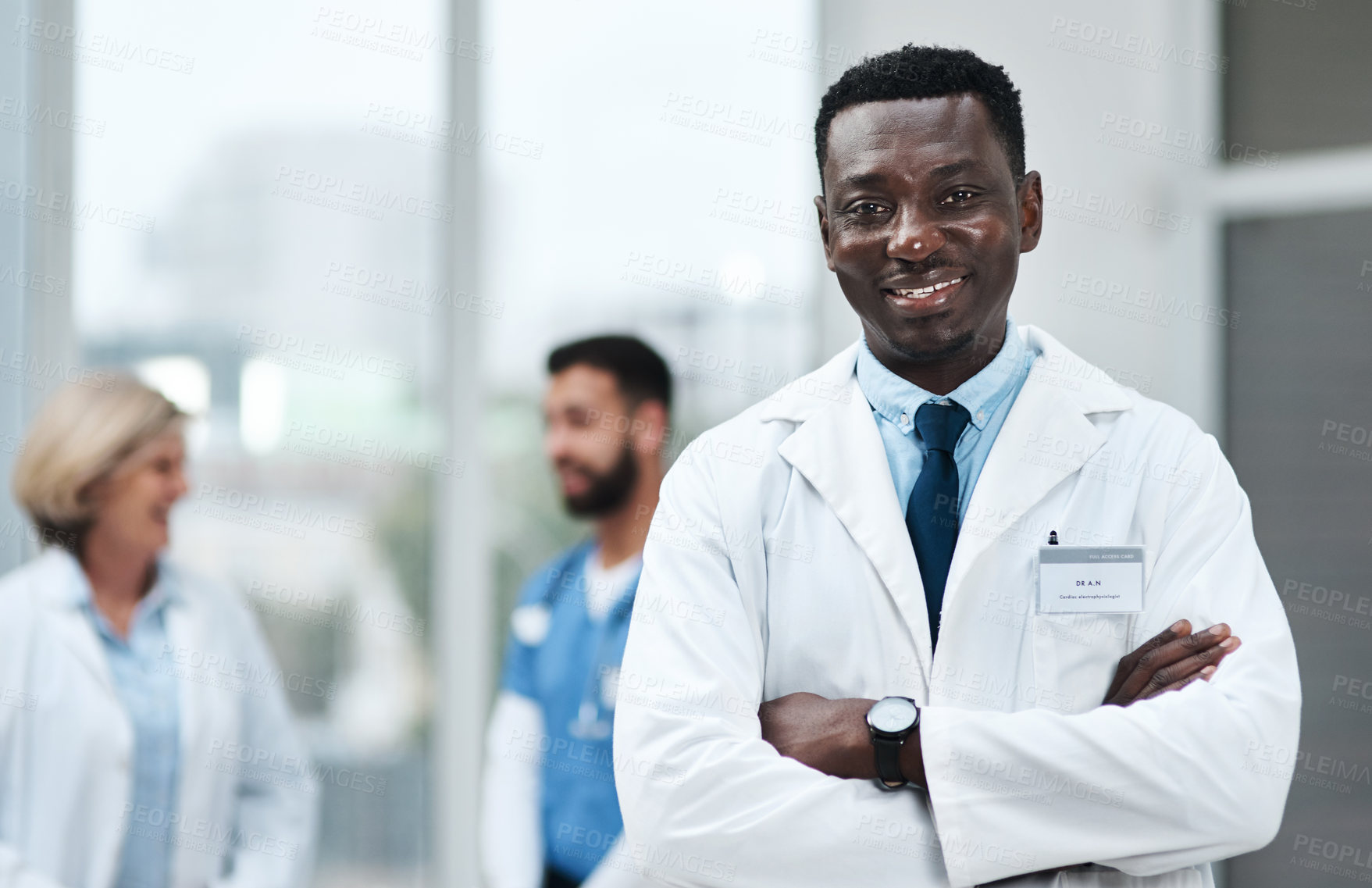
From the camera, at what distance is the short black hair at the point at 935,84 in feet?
4.30

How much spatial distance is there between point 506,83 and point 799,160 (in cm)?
94

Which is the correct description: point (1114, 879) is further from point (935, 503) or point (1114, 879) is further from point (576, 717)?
point (576, 717)

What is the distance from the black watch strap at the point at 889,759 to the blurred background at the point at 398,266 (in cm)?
215

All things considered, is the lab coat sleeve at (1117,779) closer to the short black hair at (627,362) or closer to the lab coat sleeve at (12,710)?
the short black hair at (627,362)

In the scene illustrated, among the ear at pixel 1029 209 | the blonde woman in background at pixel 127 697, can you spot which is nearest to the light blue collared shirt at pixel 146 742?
the blonde woman in background at pixel 127 697

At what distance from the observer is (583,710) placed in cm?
290

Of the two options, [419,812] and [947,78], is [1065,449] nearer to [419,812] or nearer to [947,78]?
[947,78]

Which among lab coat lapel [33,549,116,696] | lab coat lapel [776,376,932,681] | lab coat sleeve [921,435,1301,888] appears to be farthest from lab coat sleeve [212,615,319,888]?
lab coat sleeve [921,435,1301,888]

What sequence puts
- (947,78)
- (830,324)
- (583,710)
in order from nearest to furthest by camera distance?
(947,78) < (583,710) < (830,324)

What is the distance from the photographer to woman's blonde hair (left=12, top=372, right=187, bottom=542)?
288 cm

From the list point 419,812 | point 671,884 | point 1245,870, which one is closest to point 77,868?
point 419,812

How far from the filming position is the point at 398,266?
353cm

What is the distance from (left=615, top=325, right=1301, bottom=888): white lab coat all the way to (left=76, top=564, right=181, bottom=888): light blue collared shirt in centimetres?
192

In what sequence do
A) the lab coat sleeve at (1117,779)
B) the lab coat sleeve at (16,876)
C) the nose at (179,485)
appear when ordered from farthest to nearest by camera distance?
1. the nose at (179,485)
2. the lab coat sleeve at (16,876)
3. the lab coat sleeve at (1117,779)
